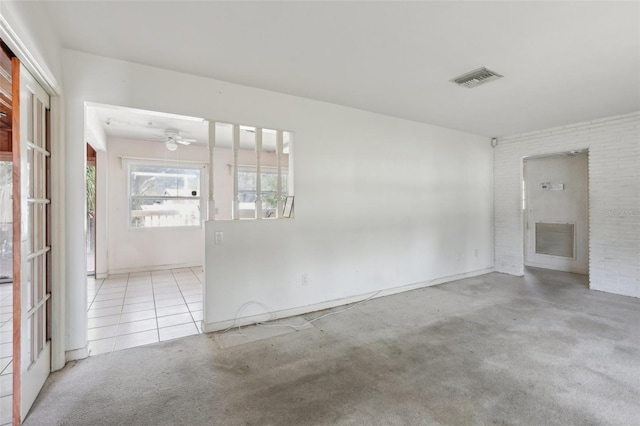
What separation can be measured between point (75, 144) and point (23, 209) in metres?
0.97

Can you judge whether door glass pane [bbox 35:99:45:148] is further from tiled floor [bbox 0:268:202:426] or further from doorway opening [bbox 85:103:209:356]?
doorway opening [bbox 85:103:209:356]

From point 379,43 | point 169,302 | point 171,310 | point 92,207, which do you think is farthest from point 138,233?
point 379,43

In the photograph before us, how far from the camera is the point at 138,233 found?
583 centimetres

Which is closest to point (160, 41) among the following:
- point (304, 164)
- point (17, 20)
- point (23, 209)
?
point (17, 20)

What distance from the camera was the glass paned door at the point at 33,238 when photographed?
1760 mm

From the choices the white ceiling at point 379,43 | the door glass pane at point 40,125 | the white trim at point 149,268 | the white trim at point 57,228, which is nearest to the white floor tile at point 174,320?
the white trim at point 57,228

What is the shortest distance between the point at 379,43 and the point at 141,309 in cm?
396

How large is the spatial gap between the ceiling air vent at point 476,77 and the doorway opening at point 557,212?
324 centimetres

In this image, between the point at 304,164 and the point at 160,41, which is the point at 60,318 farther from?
the point at 304,164

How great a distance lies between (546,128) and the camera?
5.02 meters

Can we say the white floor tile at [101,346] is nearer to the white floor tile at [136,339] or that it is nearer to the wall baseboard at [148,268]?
the white floor tile at [136,339]

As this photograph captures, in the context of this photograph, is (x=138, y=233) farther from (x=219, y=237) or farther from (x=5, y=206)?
(x=5, y=206)

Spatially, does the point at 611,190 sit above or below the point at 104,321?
above

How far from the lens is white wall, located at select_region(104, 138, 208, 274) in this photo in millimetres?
5598
